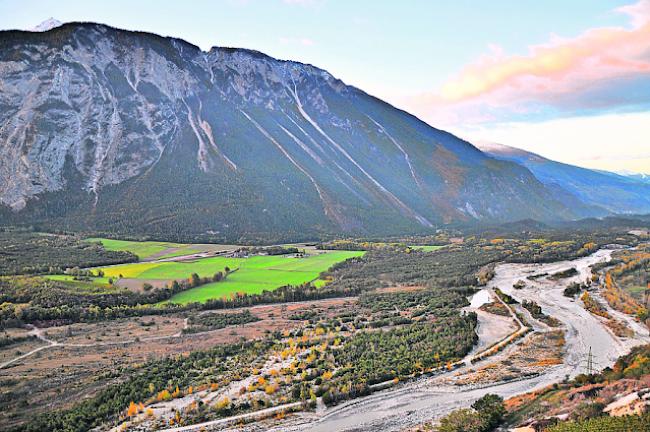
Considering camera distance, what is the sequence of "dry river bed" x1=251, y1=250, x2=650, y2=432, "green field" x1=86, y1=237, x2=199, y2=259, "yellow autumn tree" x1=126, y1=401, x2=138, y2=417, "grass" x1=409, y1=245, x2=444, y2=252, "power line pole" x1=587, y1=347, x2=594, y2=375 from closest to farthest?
1. "dry river bed" x1=251, y1=250, x2=650, y2=432
2. "yellow autumn tree" x1=126, y1=401, x2=138, y2=417
3. "power line pole" x1=587, y1=347, x2=594, y2=375
4. "green field" x1=86, y1=237, x2=199, y2=259
5. "grass" x1=409, y1=245, x2=444, y2=252

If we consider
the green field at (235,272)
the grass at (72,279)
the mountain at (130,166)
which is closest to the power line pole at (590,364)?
the green field at (235,272)

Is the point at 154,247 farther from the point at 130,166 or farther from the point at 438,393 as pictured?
the point at 438,393

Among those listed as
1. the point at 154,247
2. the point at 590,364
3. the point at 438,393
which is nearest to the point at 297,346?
the point at 438,393

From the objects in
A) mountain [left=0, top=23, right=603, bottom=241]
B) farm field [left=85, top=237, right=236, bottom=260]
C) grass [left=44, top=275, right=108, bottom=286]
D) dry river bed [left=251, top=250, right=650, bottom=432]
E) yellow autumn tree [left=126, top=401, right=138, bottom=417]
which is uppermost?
mountain [left=0, top=23, right=603, bottom=241]

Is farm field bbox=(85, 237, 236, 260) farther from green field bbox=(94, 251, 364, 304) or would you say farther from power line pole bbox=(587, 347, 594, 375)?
power line pole bbox=(587, 347, 594, 375)

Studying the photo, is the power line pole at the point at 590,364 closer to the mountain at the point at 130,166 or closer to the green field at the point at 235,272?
the green field at the point at 235,272

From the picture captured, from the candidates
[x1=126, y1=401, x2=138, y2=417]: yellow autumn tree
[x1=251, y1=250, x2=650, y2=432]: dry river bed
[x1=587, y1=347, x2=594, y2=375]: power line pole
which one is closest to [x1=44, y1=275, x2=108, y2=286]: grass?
[x1=126, y1=401, x2=138, y2=417]: yellow autumn tree
